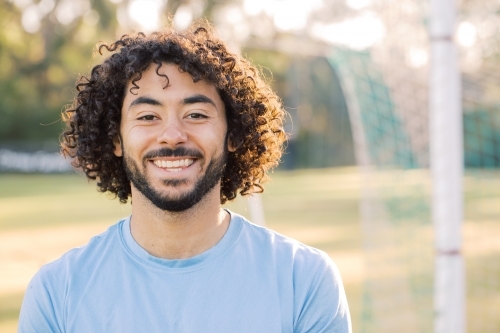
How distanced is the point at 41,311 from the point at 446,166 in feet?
7.47

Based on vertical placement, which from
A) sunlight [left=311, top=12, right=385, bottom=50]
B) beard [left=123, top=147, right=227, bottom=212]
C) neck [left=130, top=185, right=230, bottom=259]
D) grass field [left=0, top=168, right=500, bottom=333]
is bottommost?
grass field [left=0, top=168, right=500, bottom=333]

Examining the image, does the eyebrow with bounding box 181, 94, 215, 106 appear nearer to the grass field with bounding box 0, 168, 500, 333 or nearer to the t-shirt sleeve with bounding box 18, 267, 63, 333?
the t-shirt sleeve with bounding box 18, 267, 63, 333

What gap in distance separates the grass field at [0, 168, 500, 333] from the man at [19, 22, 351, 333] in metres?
0.97

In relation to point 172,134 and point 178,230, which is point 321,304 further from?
point 172,134

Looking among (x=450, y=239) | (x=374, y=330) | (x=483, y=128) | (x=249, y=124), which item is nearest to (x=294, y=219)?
(x=483, y=128)

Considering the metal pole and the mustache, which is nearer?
the mustache

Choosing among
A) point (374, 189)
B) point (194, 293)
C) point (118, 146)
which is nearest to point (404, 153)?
point (374, 189)

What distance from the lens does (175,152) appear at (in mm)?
2562

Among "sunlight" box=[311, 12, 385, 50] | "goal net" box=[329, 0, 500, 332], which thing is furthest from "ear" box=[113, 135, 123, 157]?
"sunlight" box=[311, 12, 385, 50]

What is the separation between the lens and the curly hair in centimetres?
273

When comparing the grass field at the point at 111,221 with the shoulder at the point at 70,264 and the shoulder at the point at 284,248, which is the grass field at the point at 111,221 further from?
the shoulder at the point at 284,248

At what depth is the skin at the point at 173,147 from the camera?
259 centimetres

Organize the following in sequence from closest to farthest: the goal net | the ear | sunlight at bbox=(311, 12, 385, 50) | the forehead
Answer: the forehead, the ear, the goal net, sunlight at bbox=(311, 12, 385, 50)

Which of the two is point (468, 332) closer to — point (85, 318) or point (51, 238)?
point (85, 318)
